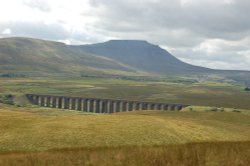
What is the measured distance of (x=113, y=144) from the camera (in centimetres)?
4325

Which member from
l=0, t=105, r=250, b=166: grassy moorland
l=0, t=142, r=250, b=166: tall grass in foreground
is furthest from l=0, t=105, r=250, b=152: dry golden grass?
l=0, t=142, r=250, b=166: tall grass in foreground

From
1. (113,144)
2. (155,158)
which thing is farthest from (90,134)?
(155,158)

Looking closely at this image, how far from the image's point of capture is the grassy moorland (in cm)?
2236

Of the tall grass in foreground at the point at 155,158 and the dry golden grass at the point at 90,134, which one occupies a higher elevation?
the tall grass in foreground at the point at 155,158

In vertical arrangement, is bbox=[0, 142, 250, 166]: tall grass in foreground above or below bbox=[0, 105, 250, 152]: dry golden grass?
above

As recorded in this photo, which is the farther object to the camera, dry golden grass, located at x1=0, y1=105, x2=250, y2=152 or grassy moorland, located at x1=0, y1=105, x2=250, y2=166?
dry golden grass, located at x1=0, y1=105, x2=250, y2=152

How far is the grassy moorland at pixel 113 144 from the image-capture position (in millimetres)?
22359

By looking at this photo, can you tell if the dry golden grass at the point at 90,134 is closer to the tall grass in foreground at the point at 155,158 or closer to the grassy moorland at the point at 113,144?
the grassy moorland at the point at 113,144

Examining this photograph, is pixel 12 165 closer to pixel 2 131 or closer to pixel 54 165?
pixel 54 165

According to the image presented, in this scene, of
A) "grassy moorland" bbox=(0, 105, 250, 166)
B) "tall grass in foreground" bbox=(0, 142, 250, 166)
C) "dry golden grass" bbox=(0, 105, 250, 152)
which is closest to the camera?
"tall grass in foreground" bbox=(0, 142, 250, 166)

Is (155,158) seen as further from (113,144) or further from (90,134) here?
(90,134)

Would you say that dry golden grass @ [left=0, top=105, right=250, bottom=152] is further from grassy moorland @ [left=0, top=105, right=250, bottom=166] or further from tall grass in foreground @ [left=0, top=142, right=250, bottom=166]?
tall grass in foreground @ [left=0, top=142, right=250, bottom=166]

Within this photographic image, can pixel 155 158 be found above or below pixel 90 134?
above

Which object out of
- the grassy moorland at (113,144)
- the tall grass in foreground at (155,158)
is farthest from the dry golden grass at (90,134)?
the tall grass in foreground at (155,158)
